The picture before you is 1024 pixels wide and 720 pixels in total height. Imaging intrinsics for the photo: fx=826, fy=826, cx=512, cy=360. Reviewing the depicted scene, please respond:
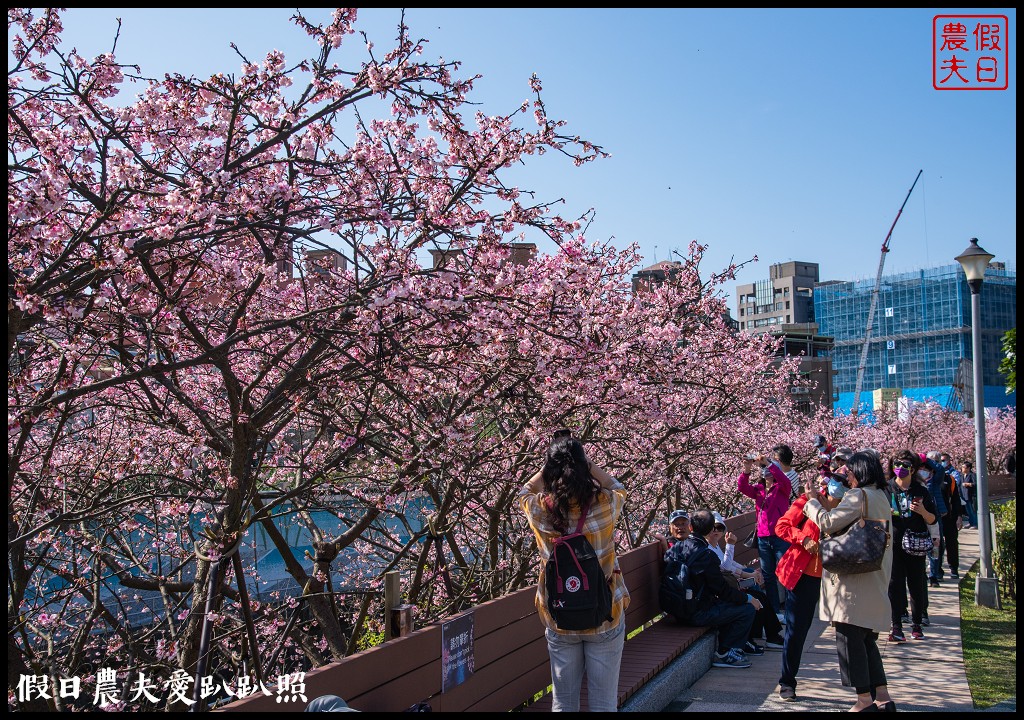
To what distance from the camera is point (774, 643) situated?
292 inches

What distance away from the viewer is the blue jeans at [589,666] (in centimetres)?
400

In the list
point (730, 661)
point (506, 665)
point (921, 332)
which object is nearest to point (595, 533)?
point (506, 665)

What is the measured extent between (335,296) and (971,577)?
10.2 metres

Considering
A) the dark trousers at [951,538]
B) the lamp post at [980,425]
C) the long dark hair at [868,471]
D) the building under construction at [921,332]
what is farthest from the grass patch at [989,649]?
the building under construction at [921,332]

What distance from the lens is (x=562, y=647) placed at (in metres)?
4.04

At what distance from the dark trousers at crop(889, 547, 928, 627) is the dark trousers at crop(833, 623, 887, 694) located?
100 inches

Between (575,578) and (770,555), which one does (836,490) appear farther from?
(770,555)

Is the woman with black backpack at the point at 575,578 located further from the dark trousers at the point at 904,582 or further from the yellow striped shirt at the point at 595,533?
the dark trousers at the point at 904,582

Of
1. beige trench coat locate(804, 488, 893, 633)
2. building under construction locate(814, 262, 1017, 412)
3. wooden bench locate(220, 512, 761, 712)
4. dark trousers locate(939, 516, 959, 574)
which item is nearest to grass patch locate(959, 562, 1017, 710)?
dark trousers locate(939, 516, 959, 574)

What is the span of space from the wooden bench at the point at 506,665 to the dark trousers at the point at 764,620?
0.68 metres

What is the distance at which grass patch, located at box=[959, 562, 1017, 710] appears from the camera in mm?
5969

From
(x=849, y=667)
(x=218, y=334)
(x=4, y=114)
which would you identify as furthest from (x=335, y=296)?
(x=849, y=667)

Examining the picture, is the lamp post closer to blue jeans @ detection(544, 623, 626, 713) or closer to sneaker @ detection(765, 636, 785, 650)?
sneaker @ detection(765, 636, 785, 650)

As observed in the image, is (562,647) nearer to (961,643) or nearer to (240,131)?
(240,131)
